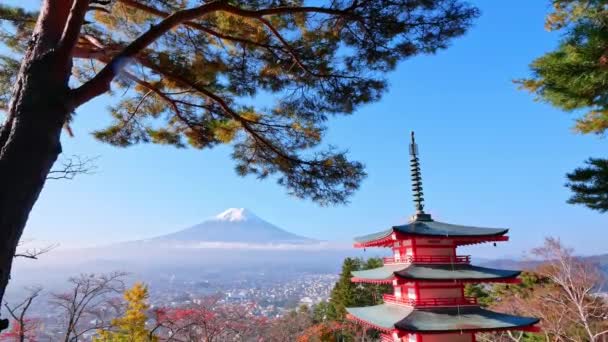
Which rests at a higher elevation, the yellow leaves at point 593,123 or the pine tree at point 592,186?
the yellow leaves at point 593,123

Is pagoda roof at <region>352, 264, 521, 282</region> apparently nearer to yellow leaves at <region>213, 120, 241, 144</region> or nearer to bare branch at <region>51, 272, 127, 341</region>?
yellow leaves at <region>213, 120, 241, 144</region>

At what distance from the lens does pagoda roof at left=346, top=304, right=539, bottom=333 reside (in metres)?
5.77

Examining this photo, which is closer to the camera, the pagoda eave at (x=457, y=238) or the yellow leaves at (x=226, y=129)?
the yellow leaves at (x=226, y=129)

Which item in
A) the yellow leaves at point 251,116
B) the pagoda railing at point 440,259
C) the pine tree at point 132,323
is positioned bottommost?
the pine tree at point 132,323


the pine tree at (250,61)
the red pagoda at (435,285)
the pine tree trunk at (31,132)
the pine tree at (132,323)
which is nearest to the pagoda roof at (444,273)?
the red pagoda at (435,285)

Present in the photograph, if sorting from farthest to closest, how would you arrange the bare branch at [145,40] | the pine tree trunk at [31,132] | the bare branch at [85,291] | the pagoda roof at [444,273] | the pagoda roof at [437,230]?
the bare branch at [85,291], the pagoda roof at [437,230], the pagoda roof at [444,273], the bare branch at [145,40], the pine tree trunk at [31,132]

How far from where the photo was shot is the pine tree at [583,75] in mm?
3477

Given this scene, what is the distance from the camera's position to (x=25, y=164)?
1519 millimetres

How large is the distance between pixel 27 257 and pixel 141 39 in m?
2.43

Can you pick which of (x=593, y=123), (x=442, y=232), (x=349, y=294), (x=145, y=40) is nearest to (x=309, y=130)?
(x=145, y=40)

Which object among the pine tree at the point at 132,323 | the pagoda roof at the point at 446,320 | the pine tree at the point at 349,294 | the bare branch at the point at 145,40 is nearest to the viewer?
the bare branch at the point at 145,40

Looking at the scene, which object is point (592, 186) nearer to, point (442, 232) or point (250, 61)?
point (442, 232)

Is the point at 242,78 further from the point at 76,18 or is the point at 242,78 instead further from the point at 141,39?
the point at 76,18

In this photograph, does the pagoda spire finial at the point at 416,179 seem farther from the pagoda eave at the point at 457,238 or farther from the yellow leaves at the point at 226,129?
the yellow leaves at the point at 226,129
